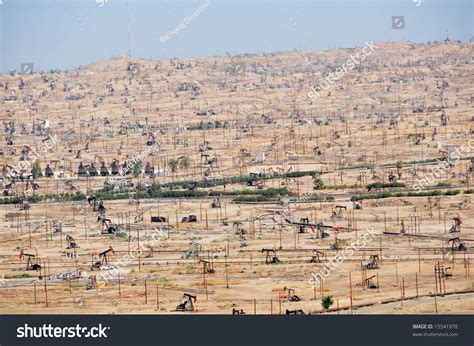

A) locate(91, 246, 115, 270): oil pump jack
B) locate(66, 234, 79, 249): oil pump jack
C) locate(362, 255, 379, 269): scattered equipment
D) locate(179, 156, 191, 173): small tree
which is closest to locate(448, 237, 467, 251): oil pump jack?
locate(362, 255, 379, 269): scattered equipment

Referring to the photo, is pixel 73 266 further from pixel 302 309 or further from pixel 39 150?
pixel 39 150

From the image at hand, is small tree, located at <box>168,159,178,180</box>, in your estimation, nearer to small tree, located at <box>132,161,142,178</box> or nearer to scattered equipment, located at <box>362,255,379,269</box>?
small tree, located at <box>132,161,142,178</box>

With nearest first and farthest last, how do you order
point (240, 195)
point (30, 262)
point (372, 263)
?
point (372, 263) → point (30, 262) → point (240, 195)

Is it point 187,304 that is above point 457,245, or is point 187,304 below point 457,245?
below

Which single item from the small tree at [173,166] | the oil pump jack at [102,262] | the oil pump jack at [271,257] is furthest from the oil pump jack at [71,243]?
the small tree at [173,166]

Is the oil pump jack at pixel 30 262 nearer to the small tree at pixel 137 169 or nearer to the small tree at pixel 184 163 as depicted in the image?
the small tree at pixel 137 169

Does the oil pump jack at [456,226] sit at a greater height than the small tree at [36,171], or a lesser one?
lesser

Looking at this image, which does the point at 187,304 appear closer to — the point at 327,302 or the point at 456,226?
the point at 327,302

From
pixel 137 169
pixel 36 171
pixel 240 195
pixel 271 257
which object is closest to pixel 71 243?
pixel 271 257
